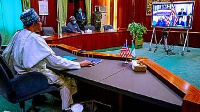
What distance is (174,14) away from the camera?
6.36 meters

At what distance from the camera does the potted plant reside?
Result: 6.71m

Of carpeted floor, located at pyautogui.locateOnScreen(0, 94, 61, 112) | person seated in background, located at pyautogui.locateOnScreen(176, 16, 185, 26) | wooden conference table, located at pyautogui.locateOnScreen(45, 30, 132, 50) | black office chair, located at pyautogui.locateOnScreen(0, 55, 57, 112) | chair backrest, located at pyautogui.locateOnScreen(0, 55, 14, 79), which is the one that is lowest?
carpeted floor, located at pyautogui.locateOnScreen(0, 94, 61, 112)

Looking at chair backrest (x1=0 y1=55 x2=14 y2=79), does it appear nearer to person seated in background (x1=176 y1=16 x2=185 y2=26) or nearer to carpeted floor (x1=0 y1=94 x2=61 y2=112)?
carpeted floor (x1=0 y1=94 x2=61 y2=112)

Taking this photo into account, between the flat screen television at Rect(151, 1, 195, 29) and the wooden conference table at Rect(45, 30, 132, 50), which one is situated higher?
the flat screen television at Rect(151, 1, 195, 29)

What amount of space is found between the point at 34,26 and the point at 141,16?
25.2ft

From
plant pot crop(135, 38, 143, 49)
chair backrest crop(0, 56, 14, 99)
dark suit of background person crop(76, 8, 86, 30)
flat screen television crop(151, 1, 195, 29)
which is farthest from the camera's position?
dark suit of background person crop(76, 8, 86, 30)

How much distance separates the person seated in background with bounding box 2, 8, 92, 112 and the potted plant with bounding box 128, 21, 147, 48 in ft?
16.3

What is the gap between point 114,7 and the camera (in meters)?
9.56

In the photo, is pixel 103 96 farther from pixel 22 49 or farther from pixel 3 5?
pixel 3 5

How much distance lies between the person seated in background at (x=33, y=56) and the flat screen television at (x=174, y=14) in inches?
209

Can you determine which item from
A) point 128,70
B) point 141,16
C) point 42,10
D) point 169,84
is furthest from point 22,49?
point 141,16

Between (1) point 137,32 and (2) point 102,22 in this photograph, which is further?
(2) point 102,22

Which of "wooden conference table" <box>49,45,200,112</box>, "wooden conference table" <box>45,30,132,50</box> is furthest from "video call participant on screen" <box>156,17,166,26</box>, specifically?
"wooden conference table" <box>49,45,200,112</box>

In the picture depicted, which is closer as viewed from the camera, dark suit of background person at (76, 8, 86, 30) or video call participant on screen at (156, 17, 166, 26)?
video call participant on screen at (156, 17, 166, 26)
